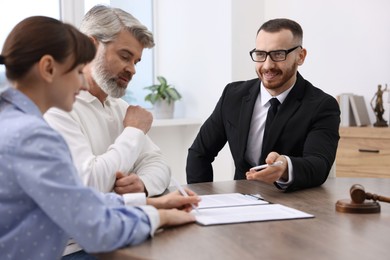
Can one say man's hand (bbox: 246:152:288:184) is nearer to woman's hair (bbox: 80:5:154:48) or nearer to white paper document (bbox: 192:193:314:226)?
white paper document (bbox: 192:193:314:226)

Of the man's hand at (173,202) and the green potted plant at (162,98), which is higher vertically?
the man's hand at (173,202)

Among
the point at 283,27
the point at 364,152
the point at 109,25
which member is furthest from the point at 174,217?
the point at 364,152

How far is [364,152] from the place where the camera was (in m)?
4.17

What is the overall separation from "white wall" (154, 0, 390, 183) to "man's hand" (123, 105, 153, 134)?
2789 mm

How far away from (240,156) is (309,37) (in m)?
2.61

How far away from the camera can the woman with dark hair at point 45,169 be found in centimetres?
119

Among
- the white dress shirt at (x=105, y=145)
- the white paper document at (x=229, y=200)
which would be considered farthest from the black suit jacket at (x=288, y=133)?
the white dress shirt at (x=105, y=145)

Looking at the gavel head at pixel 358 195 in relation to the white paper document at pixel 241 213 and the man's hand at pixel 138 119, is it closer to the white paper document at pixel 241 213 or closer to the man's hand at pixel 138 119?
the white paper document at pixel 241 213

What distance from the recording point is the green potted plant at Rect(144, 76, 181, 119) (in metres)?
4.95

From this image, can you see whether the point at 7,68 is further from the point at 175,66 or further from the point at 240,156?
the point at 175,66

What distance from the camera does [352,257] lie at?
116cm

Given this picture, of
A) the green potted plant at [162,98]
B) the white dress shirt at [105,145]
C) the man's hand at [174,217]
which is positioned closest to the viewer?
the man's hand at [174,217]

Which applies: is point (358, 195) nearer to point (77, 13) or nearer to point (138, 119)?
point (138, 119)

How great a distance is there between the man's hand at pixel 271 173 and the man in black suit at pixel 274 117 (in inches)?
7.9
